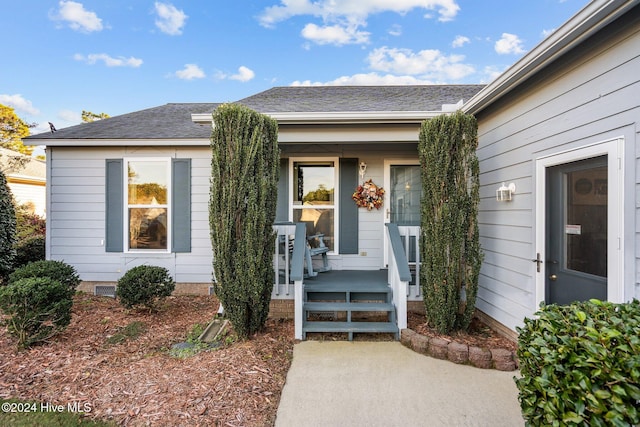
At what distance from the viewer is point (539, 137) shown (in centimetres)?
311

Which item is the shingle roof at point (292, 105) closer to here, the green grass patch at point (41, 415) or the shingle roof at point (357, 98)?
the shingle roof at point (357, 98)

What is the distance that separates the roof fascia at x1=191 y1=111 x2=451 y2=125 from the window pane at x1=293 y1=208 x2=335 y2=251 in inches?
70.4

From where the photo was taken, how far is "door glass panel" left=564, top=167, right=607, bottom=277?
2.44m

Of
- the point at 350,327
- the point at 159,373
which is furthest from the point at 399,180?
the point at 159,373

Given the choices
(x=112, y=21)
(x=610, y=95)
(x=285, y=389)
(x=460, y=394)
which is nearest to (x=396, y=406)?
(x=460, y=394)

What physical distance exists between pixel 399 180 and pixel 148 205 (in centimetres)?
463

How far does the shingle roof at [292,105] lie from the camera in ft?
16.4

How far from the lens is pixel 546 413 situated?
4.84 feet

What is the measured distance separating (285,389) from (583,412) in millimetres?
2003

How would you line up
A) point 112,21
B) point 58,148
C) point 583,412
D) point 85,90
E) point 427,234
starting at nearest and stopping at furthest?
point 583,412 < point 427,234 < point 58,148 < point 112,21 < point 85,90

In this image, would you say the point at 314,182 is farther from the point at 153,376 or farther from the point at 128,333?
the point at 153,376

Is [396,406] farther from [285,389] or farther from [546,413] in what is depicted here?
[546,413]

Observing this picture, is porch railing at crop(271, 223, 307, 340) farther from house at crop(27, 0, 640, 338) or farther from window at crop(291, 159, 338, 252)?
Result: window at crop(291, 159, 338, 252)

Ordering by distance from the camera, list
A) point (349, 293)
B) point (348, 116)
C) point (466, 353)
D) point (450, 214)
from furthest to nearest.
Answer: point (348, 116) → point (349, 293) → point (450, 214) → point (466, 353)
